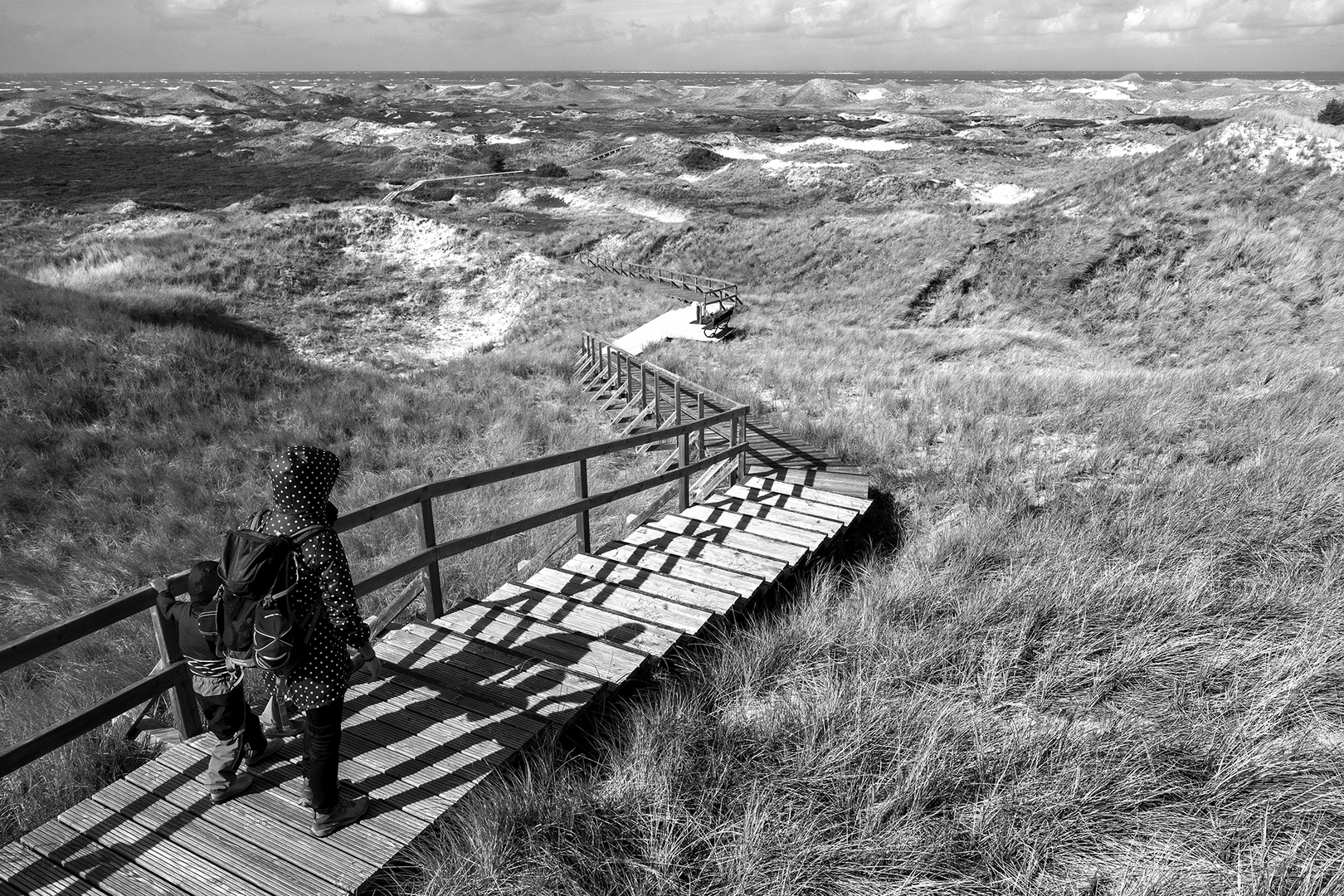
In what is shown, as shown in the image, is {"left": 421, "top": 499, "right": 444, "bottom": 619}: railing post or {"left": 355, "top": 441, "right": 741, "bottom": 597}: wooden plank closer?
{"left": 355, "top": 441, "right": 741, "bottom": 597}: wooden plank

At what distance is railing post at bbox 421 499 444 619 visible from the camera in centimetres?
534

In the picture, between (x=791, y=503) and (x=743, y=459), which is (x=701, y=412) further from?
(x=791, y=503)

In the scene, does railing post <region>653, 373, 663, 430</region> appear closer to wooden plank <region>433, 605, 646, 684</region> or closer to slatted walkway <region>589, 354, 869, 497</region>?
slatted walkway <region>589, 354, 869, 497</region>

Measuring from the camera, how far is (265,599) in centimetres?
306

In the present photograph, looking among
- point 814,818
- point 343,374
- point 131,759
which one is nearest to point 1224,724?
point 814,818

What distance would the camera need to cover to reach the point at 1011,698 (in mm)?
4090

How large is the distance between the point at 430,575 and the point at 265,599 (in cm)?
246

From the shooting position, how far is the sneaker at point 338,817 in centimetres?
338

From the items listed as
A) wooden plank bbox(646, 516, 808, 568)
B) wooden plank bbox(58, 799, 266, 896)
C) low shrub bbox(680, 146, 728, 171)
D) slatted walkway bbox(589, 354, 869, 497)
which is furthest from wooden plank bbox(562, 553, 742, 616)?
low shrub bbox(680, 146, 728, 171)

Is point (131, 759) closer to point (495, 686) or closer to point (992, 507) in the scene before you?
point (495, 686)

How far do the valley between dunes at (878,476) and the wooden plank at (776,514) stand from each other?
0.38m

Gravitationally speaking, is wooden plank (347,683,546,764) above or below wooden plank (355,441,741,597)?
below

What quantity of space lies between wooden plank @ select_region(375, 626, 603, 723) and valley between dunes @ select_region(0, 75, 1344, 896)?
0.33 meters

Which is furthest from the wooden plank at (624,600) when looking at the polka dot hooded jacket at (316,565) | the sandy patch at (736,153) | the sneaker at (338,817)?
the sandy patch at (736,153)
